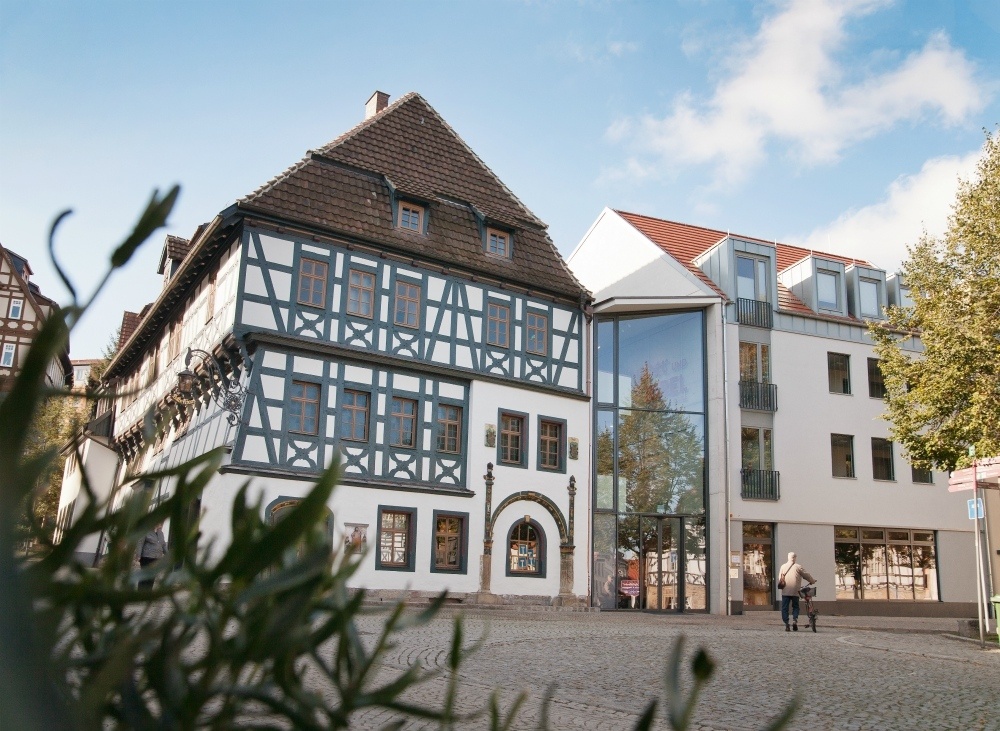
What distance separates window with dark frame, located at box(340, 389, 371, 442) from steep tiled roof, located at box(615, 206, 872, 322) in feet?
37.3

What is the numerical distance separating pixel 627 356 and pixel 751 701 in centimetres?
1957

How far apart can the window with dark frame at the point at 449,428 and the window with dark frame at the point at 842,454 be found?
465 inches

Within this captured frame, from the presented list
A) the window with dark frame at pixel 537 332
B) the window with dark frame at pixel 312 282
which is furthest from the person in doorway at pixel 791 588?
the window with dark frame at pixel 312 282

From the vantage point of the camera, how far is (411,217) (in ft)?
81.5

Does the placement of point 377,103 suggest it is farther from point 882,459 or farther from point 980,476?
point 980,476

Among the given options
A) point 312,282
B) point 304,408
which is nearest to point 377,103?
point 312,282

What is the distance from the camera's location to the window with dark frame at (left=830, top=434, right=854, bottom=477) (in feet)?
96.2

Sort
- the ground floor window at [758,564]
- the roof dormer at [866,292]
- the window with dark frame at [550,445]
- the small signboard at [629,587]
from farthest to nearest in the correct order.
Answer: the roof dormer at [866,292] → the ground floor window at [758,564] → the small signboard at [629,587] → the window with dark frame at [550,445]

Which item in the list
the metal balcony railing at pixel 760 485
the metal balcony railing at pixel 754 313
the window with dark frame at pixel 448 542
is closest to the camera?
the window with dark frame at pixel 448 542

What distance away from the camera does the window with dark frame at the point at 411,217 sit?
80.7 feet

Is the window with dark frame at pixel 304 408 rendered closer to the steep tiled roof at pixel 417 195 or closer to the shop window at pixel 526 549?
the steep tiled roof at pixel 417 195

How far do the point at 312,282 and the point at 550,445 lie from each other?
301 inches

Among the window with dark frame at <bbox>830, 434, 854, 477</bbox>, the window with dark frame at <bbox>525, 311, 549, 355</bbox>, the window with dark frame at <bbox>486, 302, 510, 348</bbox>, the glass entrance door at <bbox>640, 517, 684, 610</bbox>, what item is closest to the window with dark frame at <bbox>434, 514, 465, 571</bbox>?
the window with dark frame at <bbox>486, 302, 510, 348</bbox>

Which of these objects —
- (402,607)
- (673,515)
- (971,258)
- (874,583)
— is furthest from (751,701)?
(874,583)
